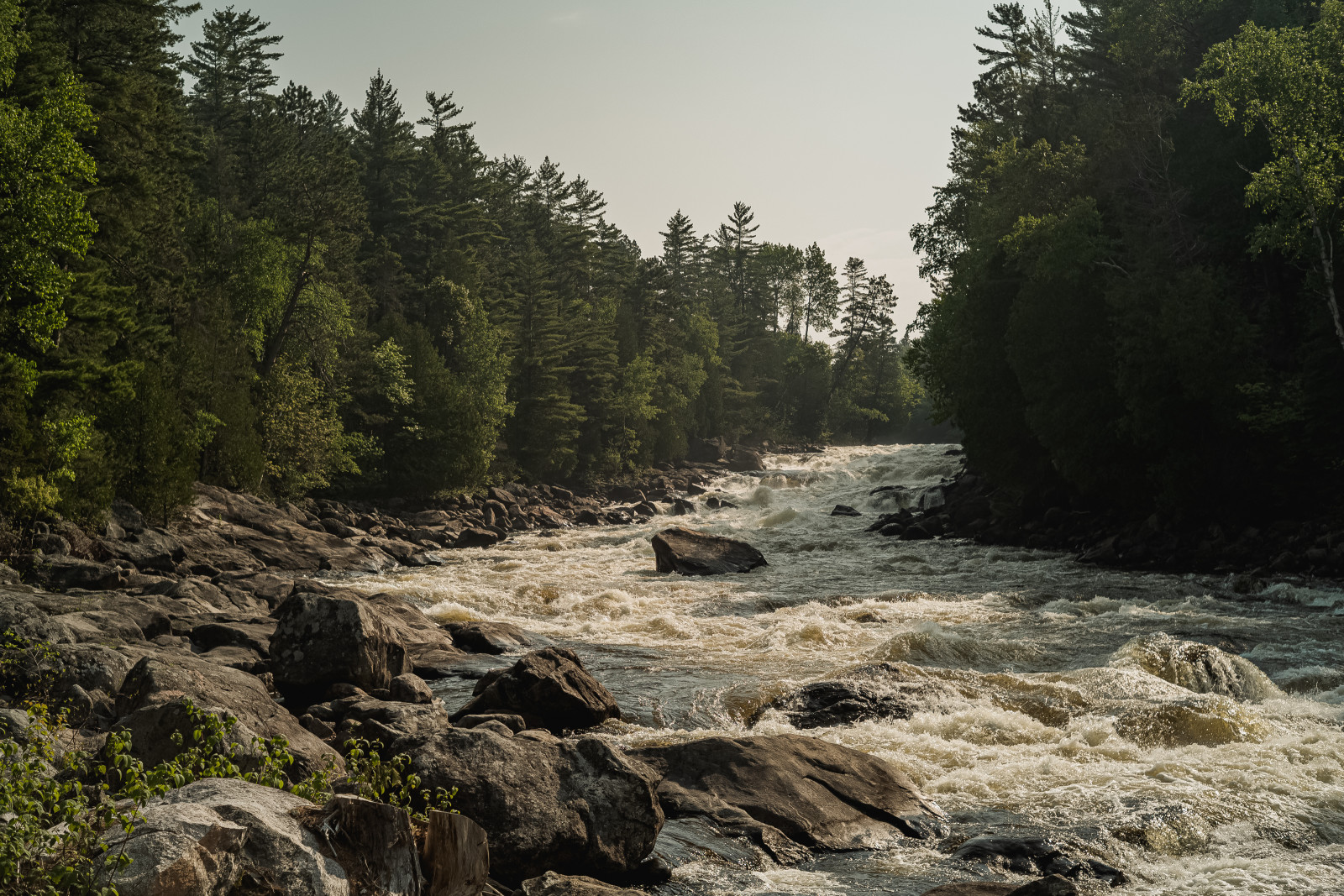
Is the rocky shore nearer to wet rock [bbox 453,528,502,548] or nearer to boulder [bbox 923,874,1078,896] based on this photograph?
boulder [bbox 923,874,1078,896]

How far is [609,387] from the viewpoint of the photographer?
73062 millimetres

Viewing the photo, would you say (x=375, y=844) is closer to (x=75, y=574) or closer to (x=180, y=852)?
(x=180, y=852)

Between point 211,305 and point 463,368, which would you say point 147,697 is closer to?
point 211,305

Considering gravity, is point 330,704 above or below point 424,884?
below

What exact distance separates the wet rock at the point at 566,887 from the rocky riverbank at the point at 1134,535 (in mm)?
23966

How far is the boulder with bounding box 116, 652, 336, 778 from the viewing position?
769 cm

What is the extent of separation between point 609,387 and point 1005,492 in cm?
3715

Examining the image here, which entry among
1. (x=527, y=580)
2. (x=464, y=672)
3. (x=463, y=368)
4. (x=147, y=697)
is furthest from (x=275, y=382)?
(x=147, y=697)

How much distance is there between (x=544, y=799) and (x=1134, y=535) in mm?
28963

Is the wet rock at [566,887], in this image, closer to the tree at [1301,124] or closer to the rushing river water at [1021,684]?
the rushing river water at [1021,684]

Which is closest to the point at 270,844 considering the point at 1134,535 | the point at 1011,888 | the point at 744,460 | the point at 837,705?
the point at 1011,888

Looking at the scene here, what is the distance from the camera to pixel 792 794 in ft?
33.2

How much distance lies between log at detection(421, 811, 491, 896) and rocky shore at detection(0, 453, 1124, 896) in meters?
0.01

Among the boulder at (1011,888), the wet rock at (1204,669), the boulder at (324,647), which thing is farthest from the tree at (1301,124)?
the boulder at (324,647)
